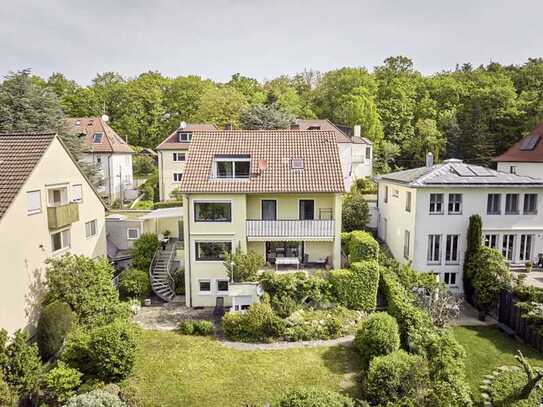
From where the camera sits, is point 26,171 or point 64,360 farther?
point 26,171

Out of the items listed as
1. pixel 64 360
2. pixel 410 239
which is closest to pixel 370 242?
pixel 410 239

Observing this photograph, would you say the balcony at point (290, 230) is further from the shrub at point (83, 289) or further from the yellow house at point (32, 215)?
the yellow house at point (32, 215)

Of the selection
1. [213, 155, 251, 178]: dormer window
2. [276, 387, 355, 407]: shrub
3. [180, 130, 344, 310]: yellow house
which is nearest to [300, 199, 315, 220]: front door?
[180, 130, 344, 310]: yellow house

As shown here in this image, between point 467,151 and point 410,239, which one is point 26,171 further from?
point 467,151

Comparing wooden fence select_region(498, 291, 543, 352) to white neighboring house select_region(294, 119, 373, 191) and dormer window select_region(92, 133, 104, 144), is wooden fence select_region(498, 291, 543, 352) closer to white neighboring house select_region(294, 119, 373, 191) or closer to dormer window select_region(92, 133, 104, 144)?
white neighboring house select_region(294, 119, 373, 191)

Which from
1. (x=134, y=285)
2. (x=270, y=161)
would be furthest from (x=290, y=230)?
(x=134, y=285)

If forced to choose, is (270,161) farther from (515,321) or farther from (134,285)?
(515,321)
